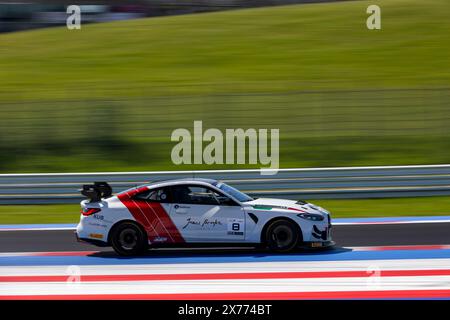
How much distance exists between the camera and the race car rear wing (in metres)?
10.6

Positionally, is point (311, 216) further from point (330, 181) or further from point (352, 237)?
point (330, 181)

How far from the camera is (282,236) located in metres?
10.1

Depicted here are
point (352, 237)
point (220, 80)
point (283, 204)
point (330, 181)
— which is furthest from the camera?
point (220, 80)

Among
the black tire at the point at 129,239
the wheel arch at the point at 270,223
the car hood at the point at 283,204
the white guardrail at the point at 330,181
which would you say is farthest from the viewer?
the white guardrail at the point at 330,181

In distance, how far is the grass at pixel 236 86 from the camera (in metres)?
18.2

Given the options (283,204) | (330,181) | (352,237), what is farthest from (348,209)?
(283,204)

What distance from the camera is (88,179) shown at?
51.1ft

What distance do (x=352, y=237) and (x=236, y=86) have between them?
12445mm

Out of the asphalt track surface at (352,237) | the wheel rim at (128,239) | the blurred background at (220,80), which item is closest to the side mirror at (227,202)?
the asphalt track surface at (352,237)

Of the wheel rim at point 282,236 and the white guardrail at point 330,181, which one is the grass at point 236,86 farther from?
the wheel rim at point 282,236

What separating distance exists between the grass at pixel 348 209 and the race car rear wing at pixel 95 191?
3730 millimetres

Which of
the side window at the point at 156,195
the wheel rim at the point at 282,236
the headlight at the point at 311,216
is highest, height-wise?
the side window at the point at 156,195
